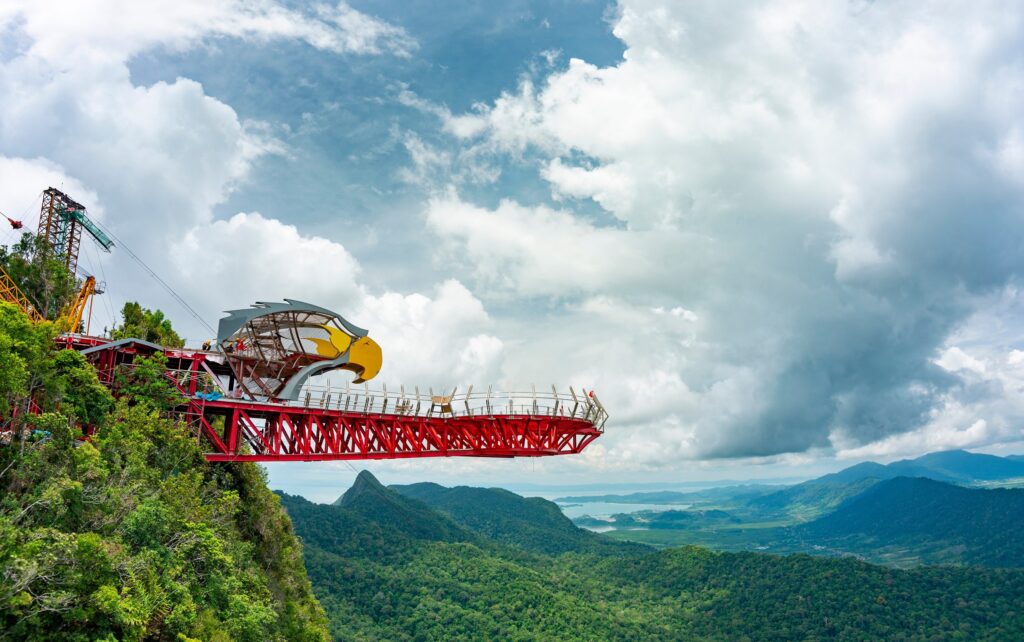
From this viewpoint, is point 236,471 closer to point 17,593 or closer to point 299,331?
point 299,331

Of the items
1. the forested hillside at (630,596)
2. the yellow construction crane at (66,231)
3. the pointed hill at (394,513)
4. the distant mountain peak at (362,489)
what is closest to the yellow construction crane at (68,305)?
the yellow construction crane at (66,231)

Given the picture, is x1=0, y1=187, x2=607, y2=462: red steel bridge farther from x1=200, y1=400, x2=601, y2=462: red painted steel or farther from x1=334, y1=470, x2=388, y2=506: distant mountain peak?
x1=334, y1=470, x2=388, y2=506: distant mountain peak

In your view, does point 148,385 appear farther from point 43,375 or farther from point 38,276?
point 38,276

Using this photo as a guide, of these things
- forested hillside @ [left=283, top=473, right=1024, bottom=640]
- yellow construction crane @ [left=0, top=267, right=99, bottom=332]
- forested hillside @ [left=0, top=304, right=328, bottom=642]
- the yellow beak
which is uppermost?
yellow construction crane @ [left=0, top=267, right=99, bottom=332]

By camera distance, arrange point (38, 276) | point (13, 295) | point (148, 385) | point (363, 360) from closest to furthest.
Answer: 1. point (148, 385)
2. point (363, 360)
3. point (13, 295)
4. point (38, 276)

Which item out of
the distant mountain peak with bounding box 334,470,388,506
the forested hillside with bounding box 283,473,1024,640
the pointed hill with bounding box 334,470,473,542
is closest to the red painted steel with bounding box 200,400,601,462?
the forested hillside with bounding box 283,473,1024,640

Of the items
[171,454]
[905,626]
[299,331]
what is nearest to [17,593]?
[171,454]

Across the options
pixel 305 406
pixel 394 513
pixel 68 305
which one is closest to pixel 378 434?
pixel 305 406
